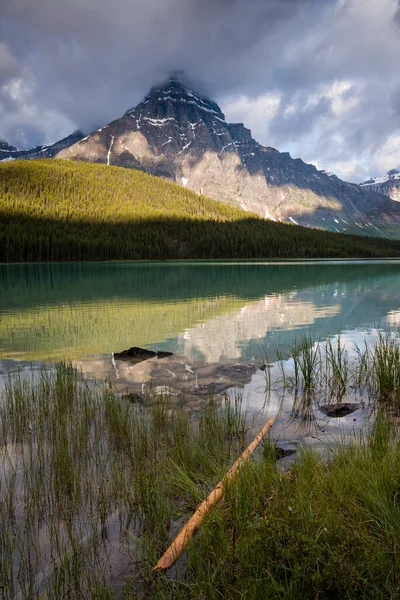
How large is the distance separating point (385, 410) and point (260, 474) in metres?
4.77

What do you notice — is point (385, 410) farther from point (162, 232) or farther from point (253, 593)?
point (162, 232)

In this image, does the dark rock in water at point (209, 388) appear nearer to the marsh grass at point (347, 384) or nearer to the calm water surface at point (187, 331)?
the calm water surface at point (187, 331)

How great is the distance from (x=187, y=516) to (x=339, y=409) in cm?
525

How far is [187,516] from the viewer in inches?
185

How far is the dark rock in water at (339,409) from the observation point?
8.63 m

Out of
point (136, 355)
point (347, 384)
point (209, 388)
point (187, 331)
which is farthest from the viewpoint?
point (187, 331)

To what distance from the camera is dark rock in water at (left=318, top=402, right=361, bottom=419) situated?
8633 mm

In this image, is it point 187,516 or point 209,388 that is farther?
point 209,388

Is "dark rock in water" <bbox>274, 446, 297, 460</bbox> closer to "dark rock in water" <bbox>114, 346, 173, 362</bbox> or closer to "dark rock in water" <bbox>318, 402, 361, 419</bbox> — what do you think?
"dark rock in water" <bbox>318, 402, 361, 419</bbox>

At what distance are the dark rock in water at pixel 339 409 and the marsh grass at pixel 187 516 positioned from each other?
2.01m

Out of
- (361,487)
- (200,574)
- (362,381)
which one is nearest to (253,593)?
(200,574)

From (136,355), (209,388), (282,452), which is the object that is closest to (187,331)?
(136,355)

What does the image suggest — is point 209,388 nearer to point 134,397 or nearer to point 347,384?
point 134,397

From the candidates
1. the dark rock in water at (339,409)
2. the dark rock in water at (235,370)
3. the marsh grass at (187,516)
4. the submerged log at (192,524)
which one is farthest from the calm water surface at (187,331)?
the submerged log at (192,524)
